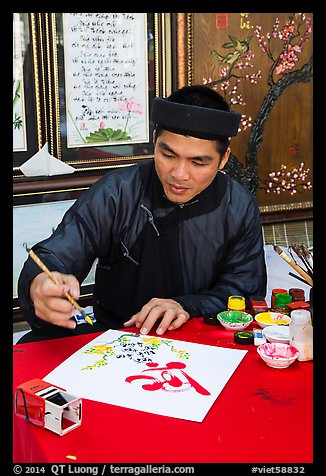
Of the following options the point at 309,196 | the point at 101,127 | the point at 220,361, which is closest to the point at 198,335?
the point at 220,361

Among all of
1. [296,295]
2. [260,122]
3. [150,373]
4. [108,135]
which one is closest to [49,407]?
[150,373]

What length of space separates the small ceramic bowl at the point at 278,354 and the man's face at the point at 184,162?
2.53ft

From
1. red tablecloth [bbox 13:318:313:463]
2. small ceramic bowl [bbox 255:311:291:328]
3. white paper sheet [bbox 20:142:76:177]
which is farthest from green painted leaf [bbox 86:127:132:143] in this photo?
red tablecloth [bbox 13:318:313:463]

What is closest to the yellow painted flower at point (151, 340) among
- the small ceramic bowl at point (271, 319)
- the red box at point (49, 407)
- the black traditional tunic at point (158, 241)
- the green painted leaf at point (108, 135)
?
the small ceramic bowl at point (271, 319)

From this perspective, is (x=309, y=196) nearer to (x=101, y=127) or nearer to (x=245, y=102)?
(x=245, y=102)

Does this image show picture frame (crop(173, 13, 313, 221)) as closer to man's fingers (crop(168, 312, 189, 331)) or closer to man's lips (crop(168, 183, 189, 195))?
man's lips (crop(168, 183, 189, 195))

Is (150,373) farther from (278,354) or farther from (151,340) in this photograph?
(278,354)

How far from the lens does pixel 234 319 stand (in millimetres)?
1840

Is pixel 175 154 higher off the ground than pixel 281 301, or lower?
higher

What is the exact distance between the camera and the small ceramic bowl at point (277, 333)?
5.39ft

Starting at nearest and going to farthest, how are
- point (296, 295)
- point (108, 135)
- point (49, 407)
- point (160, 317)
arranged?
point (49, 407) < point (160, 317) < point (296, 295) < point (108, 135)

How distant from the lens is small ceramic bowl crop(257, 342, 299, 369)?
1.52 m

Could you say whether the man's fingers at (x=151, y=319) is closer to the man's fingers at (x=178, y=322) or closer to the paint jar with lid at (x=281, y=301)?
the man's fingers at (x=178, y=322)

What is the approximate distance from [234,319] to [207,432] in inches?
24.7
